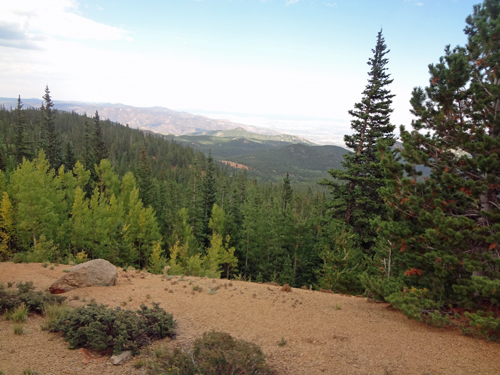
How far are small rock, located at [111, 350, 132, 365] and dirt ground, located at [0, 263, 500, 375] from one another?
130 millimetres

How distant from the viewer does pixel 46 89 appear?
54.5 m

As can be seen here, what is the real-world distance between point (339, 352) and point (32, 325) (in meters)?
8.56

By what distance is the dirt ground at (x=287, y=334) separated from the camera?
6.72 meters

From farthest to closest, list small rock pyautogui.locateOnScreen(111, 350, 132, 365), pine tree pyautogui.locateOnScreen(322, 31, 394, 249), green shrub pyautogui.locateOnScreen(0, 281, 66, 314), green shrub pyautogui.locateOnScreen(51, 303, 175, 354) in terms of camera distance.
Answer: pine tree pyautogui.locateOnScreen(322, 31, 394, 249)
green shrub pyautogui.locateOnScreen(0, 281, 66, 314)
green shrub pyautogui.locateOnScreen(51, 303, 175, 354)
small rock pyautogui.locateOnScreen(111, 350, 132, 365)

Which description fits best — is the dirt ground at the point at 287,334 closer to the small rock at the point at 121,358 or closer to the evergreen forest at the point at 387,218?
the small rock at the point at 121,358

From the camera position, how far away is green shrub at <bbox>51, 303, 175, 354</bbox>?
7020 millimetres

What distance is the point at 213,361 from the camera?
5.96 meters

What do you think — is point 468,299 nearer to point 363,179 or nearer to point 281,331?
point 281,331

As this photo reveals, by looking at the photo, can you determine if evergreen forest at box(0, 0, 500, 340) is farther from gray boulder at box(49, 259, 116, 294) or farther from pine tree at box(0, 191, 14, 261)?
gray boulder at box(49, 259, 116, 294)

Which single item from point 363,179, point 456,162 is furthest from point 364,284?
point 363,179

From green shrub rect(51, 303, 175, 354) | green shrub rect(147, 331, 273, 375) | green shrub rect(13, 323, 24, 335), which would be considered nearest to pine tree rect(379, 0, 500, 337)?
green shrub rect(147, 331, 273, 375)

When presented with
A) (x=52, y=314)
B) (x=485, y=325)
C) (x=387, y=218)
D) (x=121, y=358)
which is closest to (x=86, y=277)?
(x=52, y=314)

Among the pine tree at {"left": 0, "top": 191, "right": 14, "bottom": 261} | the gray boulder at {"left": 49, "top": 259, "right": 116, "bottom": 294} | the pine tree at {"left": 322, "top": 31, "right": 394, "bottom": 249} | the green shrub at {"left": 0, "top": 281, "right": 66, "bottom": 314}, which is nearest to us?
the green shrub at {"left": 0, "top": 281, "right": 66, "bottom": 314}

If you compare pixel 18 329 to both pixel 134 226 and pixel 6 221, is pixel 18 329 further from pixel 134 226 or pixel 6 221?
pixel 6 221
